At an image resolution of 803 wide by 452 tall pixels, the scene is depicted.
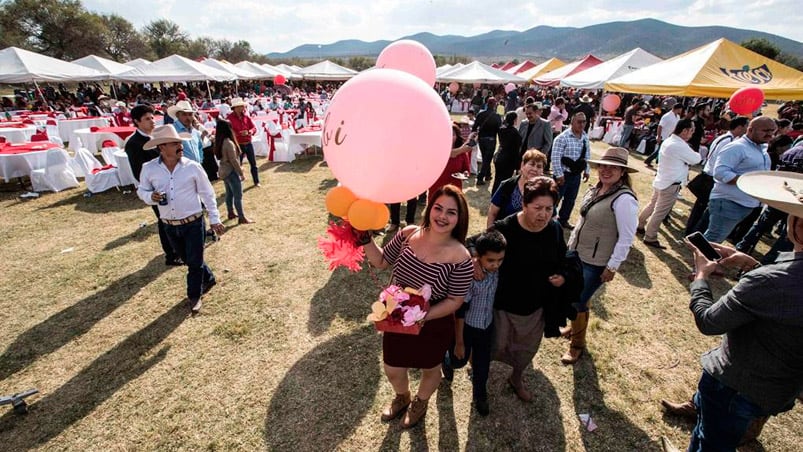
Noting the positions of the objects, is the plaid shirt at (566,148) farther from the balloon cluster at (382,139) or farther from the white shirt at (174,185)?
the white shirt at (174,185)

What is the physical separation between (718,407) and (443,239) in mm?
1752

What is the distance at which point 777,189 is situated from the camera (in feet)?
5.14

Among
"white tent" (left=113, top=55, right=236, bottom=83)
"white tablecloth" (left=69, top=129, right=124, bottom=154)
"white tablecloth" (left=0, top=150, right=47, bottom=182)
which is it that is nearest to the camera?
"white tablecloth" (left=0, top=150, right=47, bottom=182)

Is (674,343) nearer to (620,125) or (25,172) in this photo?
(25,172)

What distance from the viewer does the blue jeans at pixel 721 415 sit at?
1.80 meters

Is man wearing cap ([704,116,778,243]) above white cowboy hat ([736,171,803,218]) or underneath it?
underneath

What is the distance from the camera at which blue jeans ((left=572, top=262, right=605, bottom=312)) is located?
3.06 m

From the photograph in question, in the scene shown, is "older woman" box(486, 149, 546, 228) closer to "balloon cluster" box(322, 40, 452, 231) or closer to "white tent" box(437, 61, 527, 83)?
"balloon cluster" box(322, 40, 452, 231)

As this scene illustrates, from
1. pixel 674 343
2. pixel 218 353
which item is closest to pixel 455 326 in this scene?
pixel 218 353

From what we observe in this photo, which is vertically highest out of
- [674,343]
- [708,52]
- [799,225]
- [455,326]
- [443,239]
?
[708,52]

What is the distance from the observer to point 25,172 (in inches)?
284

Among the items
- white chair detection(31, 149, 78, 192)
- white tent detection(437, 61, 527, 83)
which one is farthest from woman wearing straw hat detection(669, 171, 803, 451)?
white tent detection(437, 61, 527, 83)

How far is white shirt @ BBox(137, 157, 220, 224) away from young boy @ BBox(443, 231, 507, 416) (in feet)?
8.83

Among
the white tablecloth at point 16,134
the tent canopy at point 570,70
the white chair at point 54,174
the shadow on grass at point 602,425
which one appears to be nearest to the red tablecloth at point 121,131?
the white chair at point 54,174
